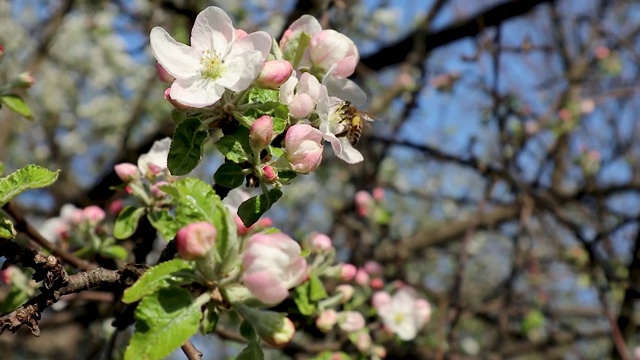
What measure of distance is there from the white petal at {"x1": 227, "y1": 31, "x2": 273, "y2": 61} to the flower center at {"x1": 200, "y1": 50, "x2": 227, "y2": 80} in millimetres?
26

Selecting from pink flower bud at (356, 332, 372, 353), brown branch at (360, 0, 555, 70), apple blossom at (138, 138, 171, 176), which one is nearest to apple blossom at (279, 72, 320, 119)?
apple blossom at (138, 138, 171, 176)

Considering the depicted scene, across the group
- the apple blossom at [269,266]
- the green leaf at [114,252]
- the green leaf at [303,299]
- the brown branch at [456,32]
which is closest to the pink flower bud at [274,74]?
the apple blossom at [269,266]

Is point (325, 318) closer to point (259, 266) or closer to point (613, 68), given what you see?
point (259, 266)

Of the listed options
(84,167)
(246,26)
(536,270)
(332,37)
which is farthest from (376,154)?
(84,167)

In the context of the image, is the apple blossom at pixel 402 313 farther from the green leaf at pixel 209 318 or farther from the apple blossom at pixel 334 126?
the green leaf at pixel 209 318

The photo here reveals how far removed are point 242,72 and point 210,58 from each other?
0.11 metres

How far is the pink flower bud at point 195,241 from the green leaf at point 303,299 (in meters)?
0.61

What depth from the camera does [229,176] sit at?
3.33 feet

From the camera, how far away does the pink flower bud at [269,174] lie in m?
0.99

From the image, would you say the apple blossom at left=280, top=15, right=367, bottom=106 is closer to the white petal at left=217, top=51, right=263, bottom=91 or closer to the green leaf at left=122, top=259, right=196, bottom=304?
the white petal at left=217, top=51, right=263, bottom=91

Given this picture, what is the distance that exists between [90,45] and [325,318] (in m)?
6.50

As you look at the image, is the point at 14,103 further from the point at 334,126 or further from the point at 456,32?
the point at 456,32

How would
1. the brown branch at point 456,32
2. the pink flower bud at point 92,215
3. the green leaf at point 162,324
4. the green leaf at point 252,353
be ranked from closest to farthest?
1. the green leaf at point 162,324
2. the green leaf at point 252,353
3. the pink flower bud at point 92,215
4. the brown branch at point 456,32

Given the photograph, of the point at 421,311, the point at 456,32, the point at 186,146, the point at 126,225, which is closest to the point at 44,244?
the point at 126,225
